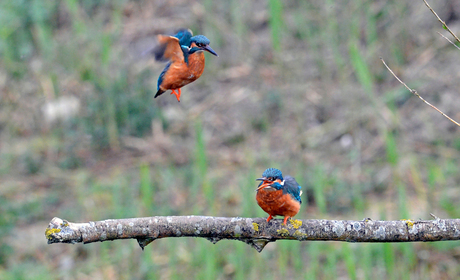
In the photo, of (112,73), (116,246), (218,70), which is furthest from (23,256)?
(218,70)

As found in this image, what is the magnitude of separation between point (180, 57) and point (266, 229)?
1.11 m

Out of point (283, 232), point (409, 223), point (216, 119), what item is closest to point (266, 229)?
point (283, 232)

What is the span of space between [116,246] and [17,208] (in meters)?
2.18

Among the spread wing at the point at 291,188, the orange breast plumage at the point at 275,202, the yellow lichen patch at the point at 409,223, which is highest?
the spread wing at the point at 291,188

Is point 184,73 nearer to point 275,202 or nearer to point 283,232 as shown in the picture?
point 283,232

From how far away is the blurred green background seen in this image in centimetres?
713

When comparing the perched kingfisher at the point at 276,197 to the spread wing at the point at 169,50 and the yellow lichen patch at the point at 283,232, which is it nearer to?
the yellow lichen patch at the point at 283,232

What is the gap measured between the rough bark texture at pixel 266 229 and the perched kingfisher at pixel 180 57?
2.65 ft

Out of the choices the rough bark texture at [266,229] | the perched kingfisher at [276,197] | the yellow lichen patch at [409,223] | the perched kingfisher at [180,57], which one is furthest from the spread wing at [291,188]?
the perched kingfisher at [180,57]

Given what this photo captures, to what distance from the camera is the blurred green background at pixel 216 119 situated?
7.13 metres

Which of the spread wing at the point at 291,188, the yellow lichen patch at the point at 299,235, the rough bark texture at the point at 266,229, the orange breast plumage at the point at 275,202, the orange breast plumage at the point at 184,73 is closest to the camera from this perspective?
the orange breast plumage at the point at 184,73

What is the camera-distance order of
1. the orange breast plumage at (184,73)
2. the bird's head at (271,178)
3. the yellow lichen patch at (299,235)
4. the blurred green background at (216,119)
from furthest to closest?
the blurred green background at (216,119)
the bird's head at (271,178)
the yellow lichen patch at (299,235)
the orange breast plumage at (184,73)

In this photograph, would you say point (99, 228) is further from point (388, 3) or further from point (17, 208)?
point (388, 3)

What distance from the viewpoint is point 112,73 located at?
863 centimetres
